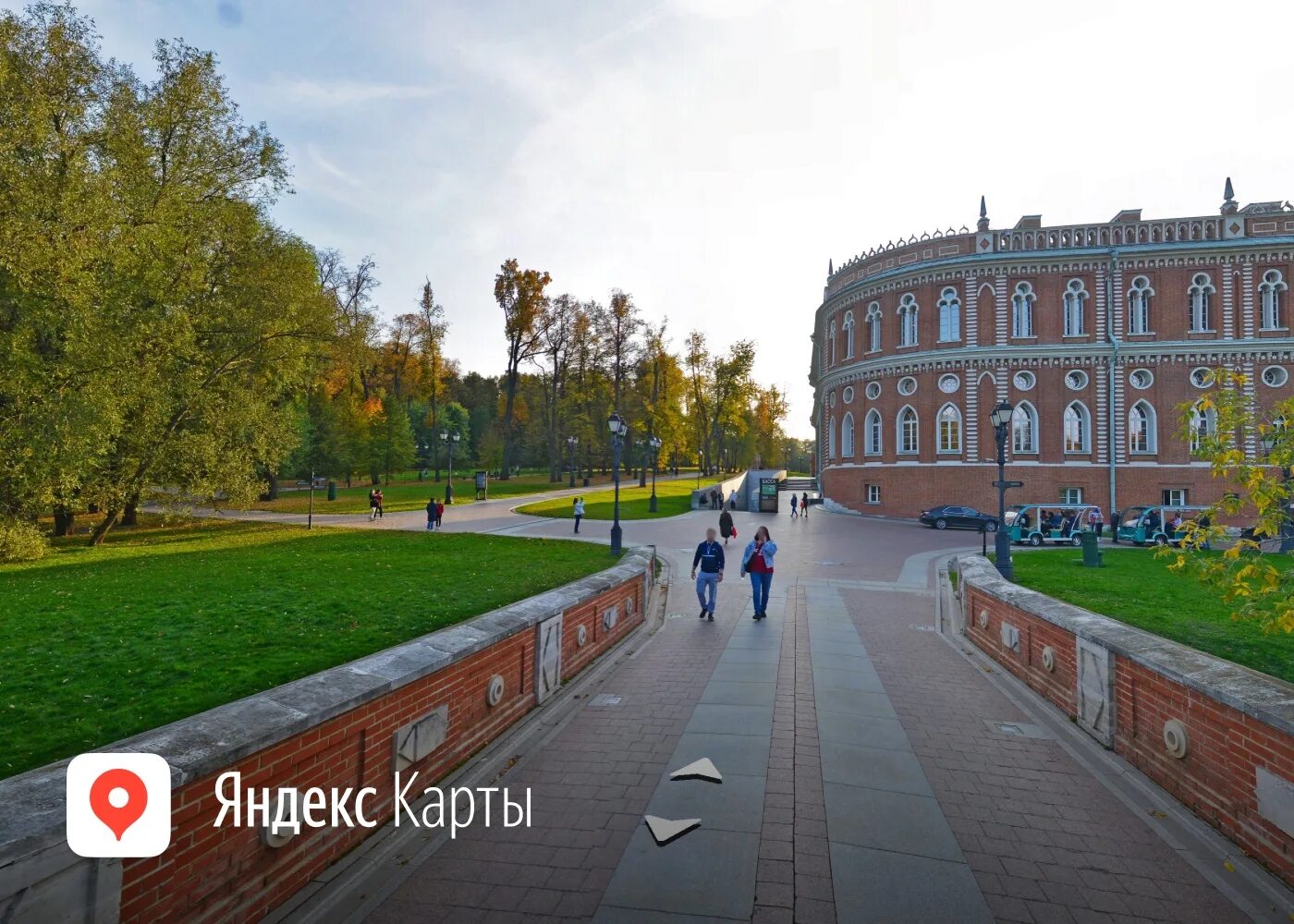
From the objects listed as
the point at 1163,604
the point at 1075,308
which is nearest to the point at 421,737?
the point at 1163,604

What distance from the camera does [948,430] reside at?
36.9 metres

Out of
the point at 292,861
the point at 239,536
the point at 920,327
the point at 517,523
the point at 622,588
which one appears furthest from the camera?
the point at 920,327

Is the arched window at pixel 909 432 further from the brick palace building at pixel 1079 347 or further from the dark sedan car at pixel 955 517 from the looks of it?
the dark sedan car at pixel 955 517

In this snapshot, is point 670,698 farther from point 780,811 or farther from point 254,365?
point 254,365

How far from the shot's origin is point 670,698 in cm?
776

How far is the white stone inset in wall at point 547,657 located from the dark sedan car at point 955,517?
2974cm

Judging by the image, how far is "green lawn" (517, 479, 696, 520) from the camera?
32656mm

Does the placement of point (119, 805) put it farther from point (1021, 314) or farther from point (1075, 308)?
point (1075, 308)

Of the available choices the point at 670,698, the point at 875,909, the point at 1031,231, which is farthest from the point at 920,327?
the point at 875,909

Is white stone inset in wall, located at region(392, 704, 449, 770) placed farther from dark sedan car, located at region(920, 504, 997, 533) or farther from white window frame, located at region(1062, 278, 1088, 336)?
white window frame, located at region(1062, 278, 1088, 336)

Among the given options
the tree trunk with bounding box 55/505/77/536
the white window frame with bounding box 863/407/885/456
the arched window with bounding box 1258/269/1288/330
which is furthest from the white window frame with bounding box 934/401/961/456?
the tree trunk with bounding box 55/505/77/536

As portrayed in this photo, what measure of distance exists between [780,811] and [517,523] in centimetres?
2453

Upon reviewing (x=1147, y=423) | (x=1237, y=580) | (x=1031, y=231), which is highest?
(x=1031, y=231)

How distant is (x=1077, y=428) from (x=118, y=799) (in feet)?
137
